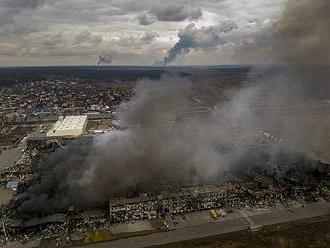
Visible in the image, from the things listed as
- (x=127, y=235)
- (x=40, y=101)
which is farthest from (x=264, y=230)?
(x=40, y=101)

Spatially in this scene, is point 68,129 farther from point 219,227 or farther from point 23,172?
point 219,227

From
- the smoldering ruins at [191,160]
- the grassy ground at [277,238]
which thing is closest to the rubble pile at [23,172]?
the smoldering ruins at [191,160]

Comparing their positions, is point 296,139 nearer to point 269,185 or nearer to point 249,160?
point 249,160

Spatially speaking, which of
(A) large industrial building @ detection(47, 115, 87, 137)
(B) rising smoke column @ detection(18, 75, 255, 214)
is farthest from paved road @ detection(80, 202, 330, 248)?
(A) large industrial building @ detection(47, 115, 87, 137)

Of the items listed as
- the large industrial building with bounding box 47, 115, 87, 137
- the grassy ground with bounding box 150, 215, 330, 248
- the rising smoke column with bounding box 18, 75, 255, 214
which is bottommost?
the grassy ground with bounding box 150, 215, 330, 248

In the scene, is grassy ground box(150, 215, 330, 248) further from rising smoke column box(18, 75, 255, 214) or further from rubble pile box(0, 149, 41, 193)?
rubble pile box(0, 149, 41, 193)

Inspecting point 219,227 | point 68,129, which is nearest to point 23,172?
point 68,129

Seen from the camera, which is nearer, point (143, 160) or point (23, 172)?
point (143, 160)

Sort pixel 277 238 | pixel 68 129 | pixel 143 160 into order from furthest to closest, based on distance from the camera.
Result: pixel 68 129, pixel 143 160, pixel 277 238
